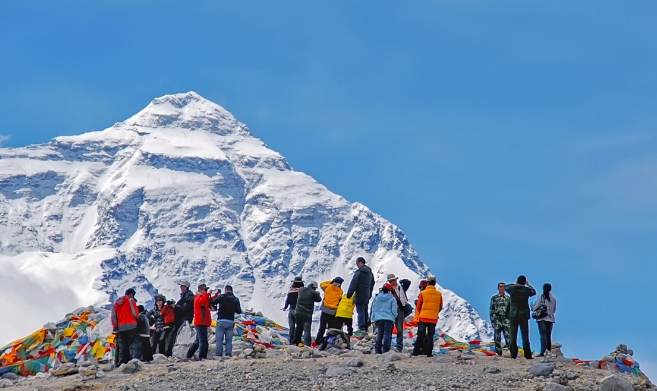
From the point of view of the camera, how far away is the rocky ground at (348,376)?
2214 cm

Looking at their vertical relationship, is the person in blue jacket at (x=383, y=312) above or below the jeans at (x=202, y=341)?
above

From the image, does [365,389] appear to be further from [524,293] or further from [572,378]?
[524,293]

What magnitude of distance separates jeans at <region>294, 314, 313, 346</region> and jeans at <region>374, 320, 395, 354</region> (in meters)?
2.73

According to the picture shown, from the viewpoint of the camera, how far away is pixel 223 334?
2806cm

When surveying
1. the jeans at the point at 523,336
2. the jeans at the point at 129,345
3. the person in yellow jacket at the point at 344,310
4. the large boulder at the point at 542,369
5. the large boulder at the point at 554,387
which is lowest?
the large boulder at the point at 554,387

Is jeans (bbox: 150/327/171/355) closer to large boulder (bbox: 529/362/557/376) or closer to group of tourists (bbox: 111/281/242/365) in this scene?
group of tourists (bbox: 111/281/242/365)

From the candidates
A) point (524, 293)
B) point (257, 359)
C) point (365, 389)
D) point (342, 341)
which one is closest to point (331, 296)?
point (342, 341)

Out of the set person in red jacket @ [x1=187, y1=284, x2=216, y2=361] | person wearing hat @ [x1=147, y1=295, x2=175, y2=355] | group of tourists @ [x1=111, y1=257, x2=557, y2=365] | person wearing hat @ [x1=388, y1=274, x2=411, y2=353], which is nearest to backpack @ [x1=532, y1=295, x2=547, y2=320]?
group of tourists @ [x1=111, y1=257, x2=557, y2=365]

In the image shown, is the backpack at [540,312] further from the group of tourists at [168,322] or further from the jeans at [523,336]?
the group of tourists at [168,322]

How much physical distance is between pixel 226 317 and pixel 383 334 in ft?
12.7

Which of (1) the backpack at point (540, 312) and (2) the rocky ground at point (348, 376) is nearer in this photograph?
(2) the rocky ground at point (348, 376)

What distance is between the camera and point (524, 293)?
26078mm

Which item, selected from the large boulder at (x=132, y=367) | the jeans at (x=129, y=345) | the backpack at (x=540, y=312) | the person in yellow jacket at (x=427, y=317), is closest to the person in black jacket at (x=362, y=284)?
the person in yellow jacket at (x=427, y=317)

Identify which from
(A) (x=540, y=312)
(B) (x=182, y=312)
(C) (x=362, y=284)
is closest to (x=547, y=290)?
(A) (x=540, y=312)
